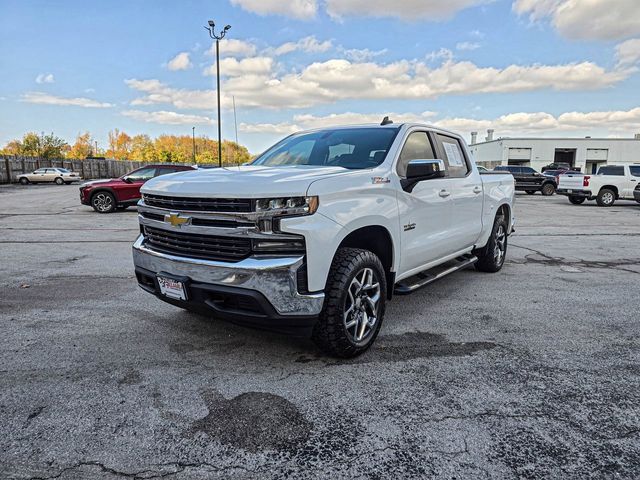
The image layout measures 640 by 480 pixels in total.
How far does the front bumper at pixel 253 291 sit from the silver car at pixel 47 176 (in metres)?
39.0

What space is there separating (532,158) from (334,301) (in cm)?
5653

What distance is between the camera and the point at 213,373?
10.6 ft

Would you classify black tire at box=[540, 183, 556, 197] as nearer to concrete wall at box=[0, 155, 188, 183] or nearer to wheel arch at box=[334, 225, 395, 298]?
wheel arch at box=[334, 225, 395, 298]

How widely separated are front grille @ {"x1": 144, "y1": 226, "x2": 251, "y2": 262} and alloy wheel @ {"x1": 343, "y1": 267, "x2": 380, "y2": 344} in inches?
33.4

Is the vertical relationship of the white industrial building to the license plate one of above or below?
above

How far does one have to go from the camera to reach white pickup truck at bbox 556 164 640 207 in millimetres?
19344

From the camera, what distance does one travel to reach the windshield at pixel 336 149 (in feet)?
13.4

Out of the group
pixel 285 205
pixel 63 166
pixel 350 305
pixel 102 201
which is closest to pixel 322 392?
pixel 350 305

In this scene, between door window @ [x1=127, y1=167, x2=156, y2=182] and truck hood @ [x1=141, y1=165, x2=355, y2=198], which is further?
door window @ [x1=127, y1=167, x2=156, y2=182]

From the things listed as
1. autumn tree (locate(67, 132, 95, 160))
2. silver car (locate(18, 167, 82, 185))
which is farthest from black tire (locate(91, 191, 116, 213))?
autumn tree (locate(67, 132, 95, 160))

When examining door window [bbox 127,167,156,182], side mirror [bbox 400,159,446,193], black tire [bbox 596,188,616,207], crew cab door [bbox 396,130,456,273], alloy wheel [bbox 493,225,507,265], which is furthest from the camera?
black tire [bbox 596,188,616,207]

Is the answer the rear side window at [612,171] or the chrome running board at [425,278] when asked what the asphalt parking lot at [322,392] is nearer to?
the chrome running board at [425,278]

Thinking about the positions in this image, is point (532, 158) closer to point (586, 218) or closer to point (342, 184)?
point (586, 218)

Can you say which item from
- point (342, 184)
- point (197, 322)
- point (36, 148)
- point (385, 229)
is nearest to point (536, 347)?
point (385, 229)
